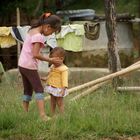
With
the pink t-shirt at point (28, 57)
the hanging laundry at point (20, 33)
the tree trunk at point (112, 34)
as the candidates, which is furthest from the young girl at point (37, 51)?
the hanging laundry at point (20, 33)

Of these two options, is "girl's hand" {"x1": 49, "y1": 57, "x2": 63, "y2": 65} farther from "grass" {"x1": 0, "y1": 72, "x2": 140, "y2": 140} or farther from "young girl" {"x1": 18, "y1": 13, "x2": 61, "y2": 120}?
"grass" {"x1": 0, "y1": 72, "x2": 140, "y2": 140}

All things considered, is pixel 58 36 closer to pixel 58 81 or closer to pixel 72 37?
pixel 72 37

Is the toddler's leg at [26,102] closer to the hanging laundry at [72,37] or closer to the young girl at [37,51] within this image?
the young girl at [37,51]

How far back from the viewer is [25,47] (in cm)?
611

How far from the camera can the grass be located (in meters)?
5.29

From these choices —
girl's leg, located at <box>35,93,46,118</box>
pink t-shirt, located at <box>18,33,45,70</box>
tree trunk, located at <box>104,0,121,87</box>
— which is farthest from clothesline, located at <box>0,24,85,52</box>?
girl's leg, located at <box>35,93,46,118</box>

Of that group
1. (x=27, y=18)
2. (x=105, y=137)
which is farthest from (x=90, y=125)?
(x=27, y=18)

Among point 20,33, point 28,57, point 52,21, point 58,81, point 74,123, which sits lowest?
point 74,123

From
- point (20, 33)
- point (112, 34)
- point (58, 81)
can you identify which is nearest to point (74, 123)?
point (58, 81)

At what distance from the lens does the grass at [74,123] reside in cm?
529

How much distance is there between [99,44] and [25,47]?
382 inches

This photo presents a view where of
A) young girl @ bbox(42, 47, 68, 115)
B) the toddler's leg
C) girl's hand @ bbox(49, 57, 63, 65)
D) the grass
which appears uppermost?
girl's hand @ bbox(49, 57, 63, 65)

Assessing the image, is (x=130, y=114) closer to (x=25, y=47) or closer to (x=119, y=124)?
(x=119, y=124)

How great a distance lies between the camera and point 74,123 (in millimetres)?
5547
